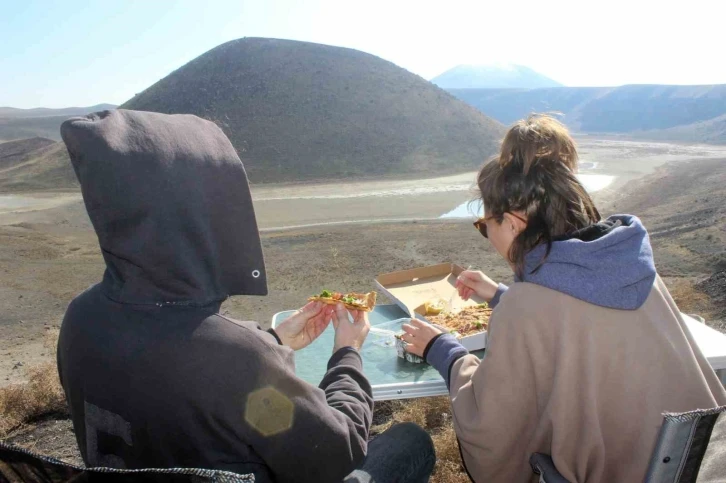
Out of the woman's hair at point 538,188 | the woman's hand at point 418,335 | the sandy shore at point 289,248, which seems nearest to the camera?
the woman's hair at point 538,188

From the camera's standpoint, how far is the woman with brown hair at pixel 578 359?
1771 millimetres

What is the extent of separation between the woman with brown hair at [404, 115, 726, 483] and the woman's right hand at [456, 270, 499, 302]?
3.55ft

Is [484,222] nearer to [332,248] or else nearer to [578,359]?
[578,359]

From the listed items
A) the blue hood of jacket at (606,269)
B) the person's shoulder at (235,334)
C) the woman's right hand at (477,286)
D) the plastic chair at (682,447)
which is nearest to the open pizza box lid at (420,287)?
the woman's right hand at (477,286)

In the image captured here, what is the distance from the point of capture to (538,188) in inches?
77.5

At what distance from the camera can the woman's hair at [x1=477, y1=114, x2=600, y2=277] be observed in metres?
1.96

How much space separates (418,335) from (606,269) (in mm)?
874

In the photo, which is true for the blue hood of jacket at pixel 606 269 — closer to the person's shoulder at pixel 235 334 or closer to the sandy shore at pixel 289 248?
the sandy shore at pixel 289 248

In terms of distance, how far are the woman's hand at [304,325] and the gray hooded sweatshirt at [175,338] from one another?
0.99 m

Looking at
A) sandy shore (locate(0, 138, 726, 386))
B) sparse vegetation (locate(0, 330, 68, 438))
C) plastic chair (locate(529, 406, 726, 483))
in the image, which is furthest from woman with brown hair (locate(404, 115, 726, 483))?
sparse vegetation (locate(0, 330, 68, 438))

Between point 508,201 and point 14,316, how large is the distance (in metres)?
9.28

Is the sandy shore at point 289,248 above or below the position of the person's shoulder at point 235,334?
below

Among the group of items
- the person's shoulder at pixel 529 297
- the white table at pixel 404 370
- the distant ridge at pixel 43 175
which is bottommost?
the distant ridge at pixel 43 175

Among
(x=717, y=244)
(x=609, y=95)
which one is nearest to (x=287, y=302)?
(x=717, y=244)
